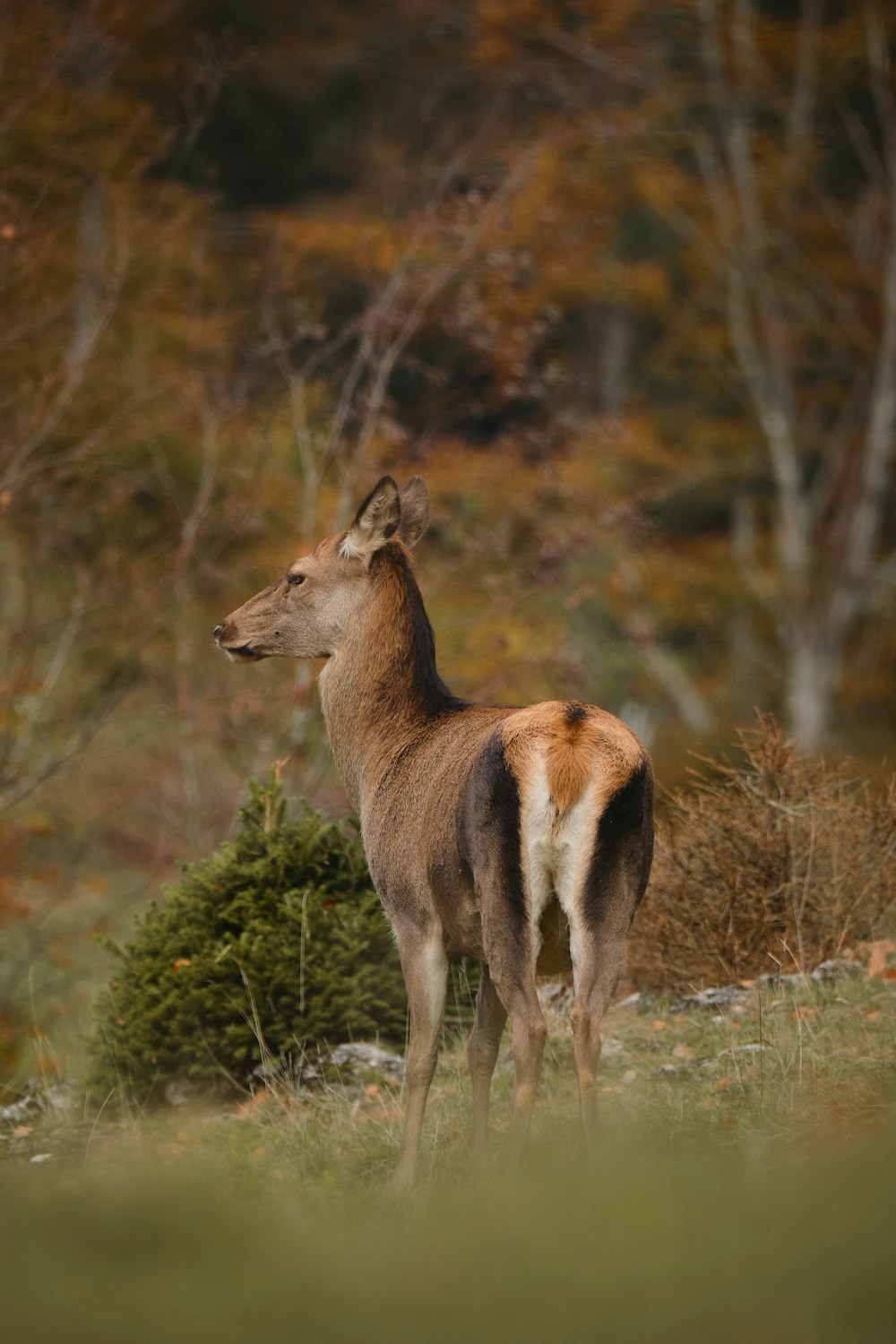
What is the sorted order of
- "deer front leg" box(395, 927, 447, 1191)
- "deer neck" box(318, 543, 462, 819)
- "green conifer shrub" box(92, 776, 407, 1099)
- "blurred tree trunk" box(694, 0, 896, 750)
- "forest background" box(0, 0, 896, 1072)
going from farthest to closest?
"blurred tree trunk" box(694, 0, 896, 750)
"forest background" box(0, 0, 896, 1072)
"green conifer shrub" box(92, 776, 407, 1099)
"deer neck" box(318, 543, 462, 819)
"deer front leg" box(395, 927, 447, 1191)

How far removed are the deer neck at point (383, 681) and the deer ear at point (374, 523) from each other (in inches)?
2.7

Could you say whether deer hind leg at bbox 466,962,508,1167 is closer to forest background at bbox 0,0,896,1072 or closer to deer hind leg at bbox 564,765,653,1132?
deer hind leg at bbox 564,765,653,1132

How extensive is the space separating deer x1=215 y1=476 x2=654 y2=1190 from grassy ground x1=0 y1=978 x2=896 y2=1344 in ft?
1.57

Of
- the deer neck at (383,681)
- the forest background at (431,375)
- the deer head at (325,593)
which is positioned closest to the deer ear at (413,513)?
the deer head at (325,593)

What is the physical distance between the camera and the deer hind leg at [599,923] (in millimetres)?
4805

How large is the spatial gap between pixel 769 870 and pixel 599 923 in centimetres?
297

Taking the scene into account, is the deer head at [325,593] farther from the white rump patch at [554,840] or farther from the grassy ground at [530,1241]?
the grassy ground at [530,1241]

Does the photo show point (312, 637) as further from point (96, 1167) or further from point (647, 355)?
point (647, 355)

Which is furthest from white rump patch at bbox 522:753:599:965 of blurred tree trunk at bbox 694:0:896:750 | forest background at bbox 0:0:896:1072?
blurred tree trunk at bbox 694:0:896:750

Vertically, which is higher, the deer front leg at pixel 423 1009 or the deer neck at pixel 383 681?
the deer neck at pixel 383 681

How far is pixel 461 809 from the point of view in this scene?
5.25 meters

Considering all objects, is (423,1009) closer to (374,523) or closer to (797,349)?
(374,523)

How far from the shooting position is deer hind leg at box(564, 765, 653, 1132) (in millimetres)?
4805

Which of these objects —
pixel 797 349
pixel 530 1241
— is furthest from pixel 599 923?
pixel 797 349
